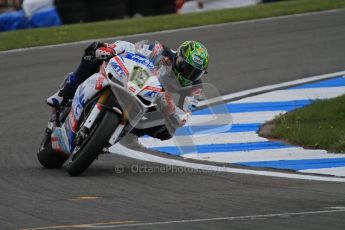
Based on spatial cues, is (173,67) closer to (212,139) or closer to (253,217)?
(212,139)

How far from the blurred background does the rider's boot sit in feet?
38.1

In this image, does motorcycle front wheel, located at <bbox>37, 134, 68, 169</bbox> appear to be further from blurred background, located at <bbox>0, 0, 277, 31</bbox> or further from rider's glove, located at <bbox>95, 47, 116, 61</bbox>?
blurred background, located at <bbox>0, 0, 277, 31</bbox>

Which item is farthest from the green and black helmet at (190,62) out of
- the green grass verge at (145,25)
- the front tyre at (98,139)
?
the green grass verge at (145,25)

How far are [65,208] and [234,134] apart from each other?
4.57 meters

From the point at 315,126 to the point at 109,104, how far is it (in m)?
3.57

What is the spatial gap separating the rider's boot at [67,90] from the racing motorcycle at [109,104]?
296 millimetres

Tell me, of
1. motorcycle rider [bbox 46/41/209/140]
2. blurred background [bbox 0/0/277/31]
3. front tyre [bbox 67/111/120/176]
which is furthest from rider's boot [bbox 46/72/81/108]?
blurred background [bbox 0/0/277/31]

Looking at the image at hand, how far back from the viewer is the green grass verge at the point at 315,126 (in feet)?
36.4

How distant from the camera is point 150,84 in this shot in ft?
30.2

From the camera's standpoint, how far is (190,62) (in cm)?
945

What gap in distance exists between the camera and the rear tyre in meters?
10.0

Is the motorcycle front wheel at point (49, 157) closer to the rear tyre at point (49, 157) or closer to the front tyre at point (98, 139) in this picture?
the rear tyre at point (49, 157)

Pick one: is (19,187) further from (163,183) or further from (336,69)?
(336,69)

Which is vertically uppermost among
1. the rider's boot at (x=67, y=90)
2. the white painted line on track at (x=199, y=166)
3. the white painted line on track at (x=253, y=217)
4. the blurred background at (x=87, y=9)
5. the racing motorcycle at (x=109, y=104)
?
the white painted line on track at (x=253, y=217)
